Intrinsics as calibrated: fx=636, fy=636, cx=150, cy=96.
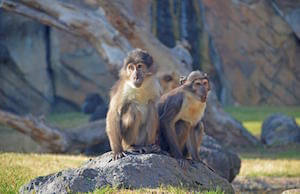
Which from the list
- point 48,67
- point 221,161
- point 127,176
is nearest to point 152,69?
point 127,176

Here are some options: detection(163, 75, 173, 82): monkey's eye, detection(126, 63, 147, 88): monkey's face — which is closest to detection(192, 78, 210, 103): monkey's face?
detection(126, 63, 147, 88): monkey's face

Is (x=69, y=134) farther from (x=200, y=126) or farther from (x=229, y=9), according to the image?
(x=229, y=9)

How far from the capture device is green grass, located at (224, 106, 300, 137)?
20562 millimetres

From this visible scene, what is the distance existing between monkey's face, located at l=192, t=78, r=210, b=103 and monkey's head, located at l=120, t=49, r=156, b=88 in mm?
756

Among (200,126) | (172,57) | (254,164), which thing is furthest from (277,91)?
(200,126)

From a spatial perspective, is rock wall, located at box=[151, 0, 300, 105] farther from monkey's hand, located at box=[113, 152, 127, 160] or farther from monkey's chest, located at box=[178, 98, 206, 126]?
monkey's hand, located at box=[113, 152, 127, 160]

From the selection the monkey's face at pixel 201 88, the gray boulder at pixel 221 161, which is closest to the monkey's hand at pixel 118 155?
the monkey's face at pixel 201 88

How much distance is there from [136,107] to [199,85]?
1056 mm

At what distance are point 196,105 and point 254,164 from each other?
5.55 metres

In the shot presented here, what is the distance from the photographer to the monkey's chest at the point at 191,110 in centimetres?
929

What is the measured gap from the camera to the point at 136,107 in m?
8.87

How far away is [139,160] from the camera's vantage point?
802cm

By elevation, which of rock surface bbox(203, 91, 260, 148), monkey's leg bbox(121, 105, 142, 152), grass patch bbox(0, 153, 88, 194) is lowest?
grass patch bbox(0, 153, 88, 194)

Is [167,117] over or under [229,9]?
under
